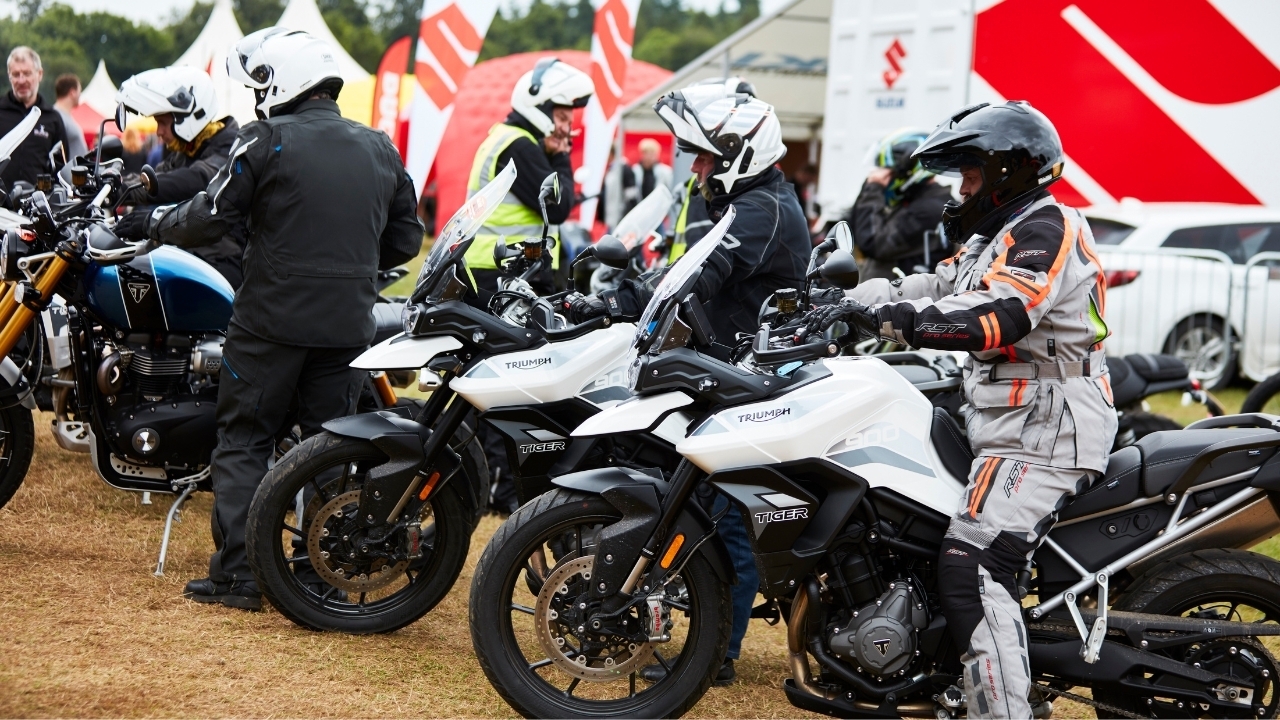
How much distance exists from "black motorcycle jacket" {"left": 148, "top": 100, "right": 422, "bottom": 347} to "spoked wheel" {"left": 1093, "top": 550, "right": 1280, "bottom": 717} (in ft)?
9.32

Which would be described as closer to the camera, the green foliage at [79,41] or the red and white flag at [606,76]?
the green foliage at [79,41]

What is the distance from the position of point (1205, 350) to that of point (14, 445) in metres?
9.06

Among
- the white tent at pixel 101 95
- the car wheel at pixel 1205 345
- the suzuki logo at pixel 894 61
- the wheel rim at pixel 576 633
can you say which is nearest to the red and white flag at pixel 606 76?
the suzuki logo at pixel 894 61

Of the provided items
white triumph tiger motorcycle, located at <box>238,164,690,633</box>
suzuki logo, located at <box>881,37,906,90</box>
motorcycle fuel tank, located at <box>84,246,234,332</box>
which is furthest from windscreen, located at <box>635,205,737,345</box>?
suzuki logo, located at <box>881,37,906,90</box>

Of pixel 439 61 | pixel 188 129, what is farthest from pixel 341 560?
pixel 439 61

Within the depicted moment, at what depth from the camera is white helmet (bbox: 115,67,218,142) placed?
18.8 feet

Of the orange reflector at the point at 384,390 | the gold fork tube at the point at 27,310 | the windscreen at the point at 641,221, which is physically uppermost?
the windscreen at the point at 641,221

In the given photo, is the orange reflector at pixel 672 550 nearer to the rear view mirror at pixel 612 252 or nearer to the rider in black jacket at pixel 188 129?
the rear view mirror at pixel 612 252

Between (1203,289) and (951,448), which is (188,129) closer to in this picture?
(951,448)

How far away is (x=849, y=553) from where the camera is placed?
12.0ft

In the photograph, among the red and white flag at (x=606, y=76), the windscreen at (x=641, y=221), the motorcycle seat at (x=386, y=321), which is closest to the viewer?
the windscreen at (x=641, y=221)

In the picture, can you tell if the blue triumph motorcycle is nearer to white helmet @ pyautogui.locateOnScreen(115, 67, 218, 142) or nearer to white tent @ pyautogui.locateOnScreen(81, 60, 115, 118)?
white helmet @ pyautogui.locateOnScreen(115, 67, 218, 142)

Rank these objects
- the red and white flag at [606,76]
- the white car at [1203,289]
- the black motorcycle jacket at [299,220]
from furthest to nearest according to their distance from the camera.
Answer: the red and white flag at [606,76], the white car at [1203,289], the black motorcycle jacket at [299,220]

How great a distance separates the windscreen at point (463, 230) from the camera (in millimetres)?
4402
